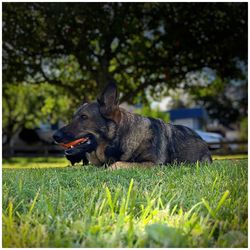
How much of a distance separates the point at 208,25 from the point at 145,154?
30.3ft

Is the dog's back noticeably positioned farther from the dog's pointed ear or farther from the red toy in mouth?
the red toy in mouth

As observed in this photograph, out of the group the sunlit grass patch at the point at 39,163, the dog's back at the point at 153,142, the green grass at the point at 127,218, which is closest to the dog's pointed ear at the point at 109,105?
the dog's back at the point at 153,142

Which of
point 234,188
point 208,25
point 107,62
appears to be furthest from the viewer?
point 107,62

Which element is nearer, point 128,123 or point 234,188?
point 234,188

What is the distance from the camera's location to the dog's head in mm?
5523

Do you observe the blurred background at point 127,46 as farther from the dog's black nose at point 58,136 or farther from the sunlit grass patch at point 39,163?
the dog's black nose at point 58,136

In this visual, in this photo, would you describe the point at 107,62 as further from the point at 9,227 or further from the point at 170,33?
the point at 9,227

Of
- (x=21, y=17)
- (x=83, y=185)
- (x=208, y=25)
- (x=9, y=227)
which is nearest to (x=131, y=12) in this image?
(x=208, y=25)

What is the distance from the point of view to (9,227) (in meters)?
2.52

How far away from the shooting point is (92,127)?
5.56 metres

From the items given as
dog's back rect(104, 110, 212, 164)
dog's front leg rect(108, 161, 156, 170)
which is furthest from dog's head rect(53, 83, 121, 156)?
dog's front leg rect(108, 161, 156, 170)

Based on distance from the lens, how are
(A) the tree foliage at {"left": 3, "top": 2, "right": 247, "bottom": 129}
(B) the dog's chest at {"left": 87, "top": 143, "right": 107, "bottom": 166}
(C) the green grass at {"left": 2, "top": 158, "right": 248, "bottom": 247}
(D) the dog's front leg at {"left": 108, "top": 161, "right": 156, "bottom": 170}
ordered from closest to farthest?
1. (C) the green grass at {"left": 2, "top": 158, "right": 248, "bottom": 247}
2. (D) the dog's front leg at {"left": 108, "top": 161, "right": 156, "bottom": 170}
3. (B) the dog's chest at {"left": 87, "top": 143, "right": 107, "bottom": 166}
4. (A) the tree foliage at {"left": 3, "top": 2, "right": 247, "bottom": 129}

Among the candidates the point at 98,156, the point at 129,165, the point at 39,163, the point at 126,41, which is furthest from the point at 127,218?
the point at 126,41

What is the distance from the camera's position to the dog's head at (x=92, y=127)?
5.52m
